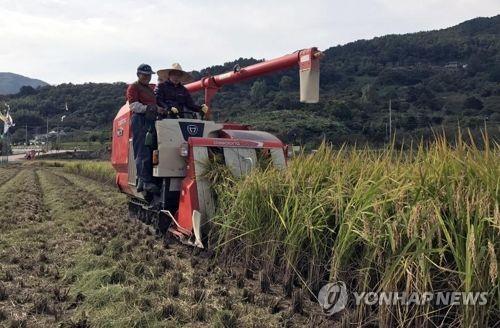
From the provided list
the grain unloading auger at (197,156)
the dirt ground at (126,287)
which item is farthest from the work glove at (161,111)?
the dirt ground at (126,287)

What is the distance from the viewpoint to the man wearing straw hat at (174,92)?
799 centimetres

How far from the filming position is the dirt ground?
3971 millimetres

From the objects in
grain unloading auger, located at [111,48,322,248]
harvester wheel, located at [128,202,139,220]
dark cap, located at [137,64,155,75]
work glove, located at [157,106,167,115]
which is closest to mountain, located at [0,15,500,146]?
grain unloading auger, located at [111,48,322,248]

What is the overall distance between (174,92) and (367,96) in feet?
88.0

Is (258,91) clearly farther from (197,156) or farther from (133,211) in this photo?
(197,156)

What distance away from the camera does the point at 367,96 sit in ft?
109

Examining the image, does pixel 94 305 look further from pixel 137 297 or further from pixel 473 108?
pixel 473 108

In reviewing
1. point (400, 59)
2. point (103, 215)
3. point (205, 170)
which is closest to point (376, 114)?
point (103, 215)

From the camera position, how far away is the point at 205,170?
6473 mm

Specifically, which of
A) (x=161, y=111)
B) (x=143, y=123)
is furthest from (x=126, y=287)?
(x=143, y=123)

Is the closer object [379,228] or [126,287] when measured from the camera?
[379,228]

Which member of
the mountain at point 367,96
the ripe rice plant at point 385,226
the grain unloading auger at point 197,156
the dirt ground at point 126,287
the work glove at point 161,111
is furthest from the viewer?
the mountain at point 367,96

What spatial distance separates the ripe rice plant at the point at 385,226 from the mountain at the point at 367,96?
2.64 feet

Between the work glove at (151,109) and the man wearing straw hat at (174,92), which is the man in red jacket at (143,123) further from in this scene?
the man wearing straw hat at (174,92)
